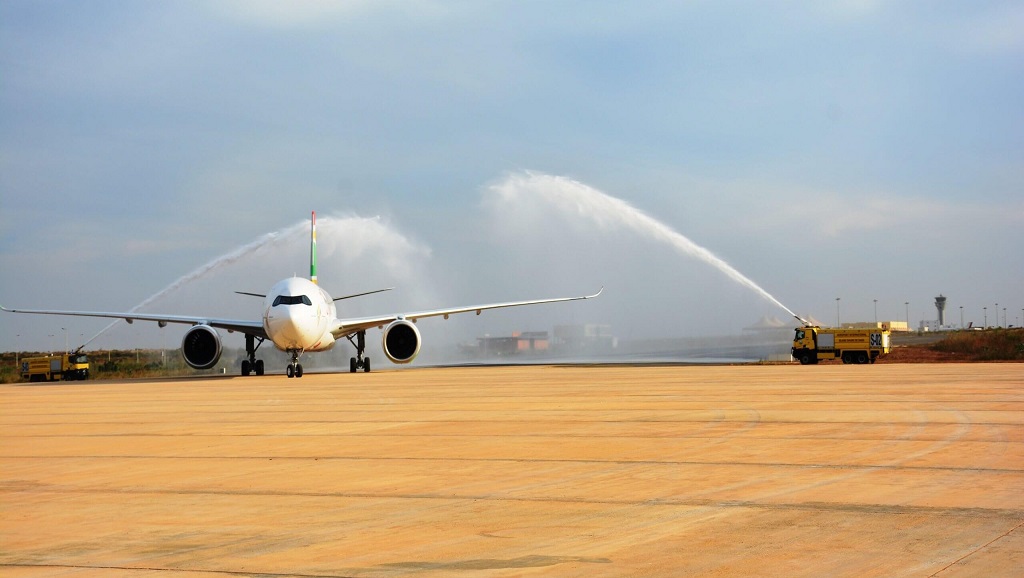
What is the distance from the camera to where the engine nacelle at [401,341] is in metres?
41.9

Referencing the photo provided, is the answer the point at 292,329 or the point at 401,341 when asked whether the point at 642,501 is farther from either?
the point at 401,341

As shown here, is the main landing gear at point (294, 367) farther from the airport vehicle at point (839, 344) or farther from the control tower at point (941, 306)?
the control tower at point (941, 306)

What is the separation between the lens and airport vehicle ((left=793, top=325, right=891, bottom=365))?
4547 centimetres

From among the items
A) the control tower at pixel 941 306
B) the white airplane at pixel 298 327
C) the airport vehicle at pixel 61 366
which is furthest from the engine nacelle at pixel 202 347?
the control tower at pixel 941 306

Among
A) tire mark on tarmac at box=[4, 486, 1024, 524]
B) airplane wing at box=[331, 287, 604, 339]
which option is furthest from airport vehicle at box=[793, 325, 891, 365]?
tire mark on tarmac at box=[4, 486, 1024, 524]

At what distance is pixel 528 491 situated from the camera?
9.56 metres

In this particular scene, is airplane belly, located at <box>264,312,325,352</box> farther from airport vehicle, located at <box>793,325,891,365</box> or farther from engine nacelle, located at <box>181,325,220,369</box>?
airport vehicle, located at <box>793,325,891,365</box>

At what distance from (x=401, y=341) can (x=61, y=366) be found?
1830cm

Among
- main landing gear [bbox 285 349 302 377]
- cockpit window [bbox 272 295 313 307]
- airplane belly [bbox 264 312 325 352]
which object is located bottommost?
main landing gear [bbox 285 349 302 377]

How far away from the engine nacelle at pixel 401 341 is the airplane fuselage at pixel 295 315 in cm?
347

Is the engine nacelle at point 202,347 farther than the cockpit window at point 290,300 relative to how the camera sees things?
Yes

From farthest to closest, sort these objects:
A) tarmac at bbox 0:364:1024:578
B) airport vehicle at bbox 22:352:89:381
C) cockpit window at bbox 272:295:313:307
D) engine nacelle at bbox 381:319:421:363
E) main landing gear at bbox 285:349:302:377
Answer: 1. airport vehicle at bbox 22:352:89:381
2. engine nacelle at bbox 381:319:421:363
3. main landing gear at bbox 285:349:302:377
4. cockpit window at bbox 272:295:313:307
5. tarmac at bbox 0:364:1024:578

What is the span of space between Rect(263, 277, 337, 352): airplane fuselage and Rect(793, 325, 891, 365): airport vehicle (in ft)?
74.6

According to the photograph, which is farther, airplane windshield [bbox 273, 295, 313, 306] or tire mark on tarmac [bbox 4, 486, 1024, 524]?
airplane windshield [bbox 273, 295, 313, 306]
